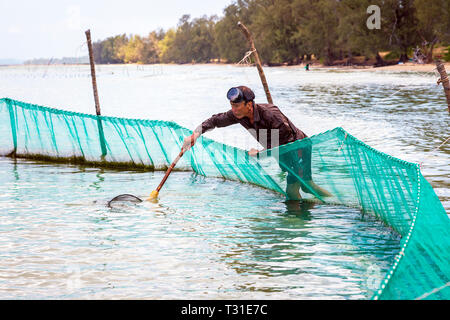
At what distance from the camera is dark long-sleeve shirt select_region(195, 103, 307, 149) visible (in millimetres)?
9141

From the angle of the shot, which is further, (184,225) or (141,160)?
(141,160)

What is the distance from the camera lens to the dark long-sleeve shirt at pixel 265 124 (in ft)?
30.0

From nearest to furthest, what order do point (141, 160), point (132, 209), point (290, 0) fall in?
1. point (132, 209)
2. point (141, 160)
3. point (290, 0)

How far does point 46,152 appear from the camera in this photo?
52.2 ft

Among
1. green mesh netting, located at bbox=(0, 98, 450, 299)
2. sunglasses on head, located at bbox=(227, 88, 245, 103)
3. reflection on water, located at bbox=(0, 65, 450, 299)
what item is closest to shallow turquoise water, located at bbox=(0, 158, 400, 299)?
reflection on water, located at bbox=(0, 65, 450, 299)

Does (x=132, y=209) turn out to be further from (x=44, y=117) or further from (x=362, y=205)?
(x=44, y=117)

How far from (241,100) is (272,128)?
793 mm

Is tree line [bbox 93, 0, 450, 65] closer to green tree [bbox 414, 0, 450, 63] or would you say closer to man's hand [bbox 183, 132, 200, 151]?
green tree [bbox 414, 0, 450, 63]

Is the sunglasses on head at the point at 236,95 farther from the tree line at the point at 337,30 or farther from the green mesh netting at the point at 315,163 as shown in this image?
the tree line at the point at 337,30

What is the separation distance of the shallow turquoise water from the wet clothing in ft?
2.69

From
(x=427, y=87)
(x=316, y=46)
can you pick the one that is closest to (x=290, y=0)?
(x=316, y=46)

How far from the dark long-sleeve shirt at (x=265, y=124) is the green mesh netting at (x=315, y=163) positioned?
203mm

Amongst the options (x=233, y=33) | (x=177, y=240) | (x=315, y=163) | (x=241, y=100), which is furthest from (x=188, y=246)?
(x=233, y=33)

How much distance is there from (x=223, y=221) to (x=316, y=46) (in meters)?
109
